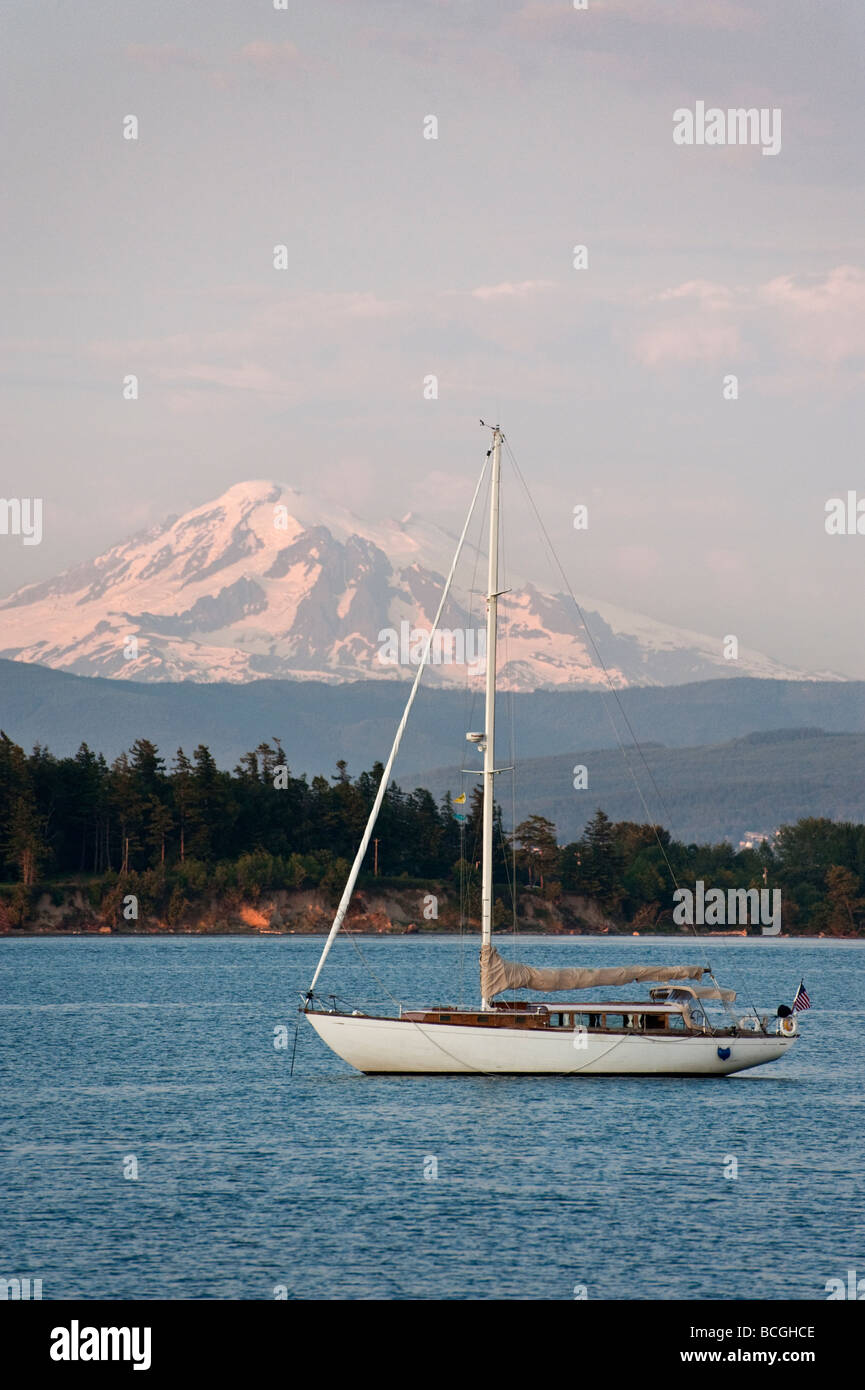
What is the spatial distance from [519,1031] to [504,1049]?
2.99 ft

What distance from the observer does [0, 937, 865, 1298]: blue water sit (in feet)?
132

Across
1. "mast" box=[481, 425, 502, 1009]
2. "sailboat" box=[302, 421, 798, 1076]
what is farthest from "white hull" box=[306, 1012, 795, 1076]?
"mast" box=[481, 425, 502, 1009]

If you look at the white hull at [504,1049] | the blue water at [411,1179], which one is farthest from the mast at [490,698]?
the blue water at [411,1179]

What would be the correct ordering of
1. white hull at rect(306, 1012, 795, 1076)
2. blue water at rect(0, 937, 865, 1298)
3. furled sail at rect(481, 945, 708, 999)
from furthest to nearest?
furled sail at rect(481, 945, 708, 999) < white hull at rect(306, 1012, 795, 1076) < blue water at rect(0, 937, 865, 1298)

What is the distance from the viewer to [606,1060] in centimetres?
6519

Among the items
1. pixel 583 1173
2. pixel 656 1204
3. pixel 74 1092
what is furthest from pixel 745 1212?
pixel 74 1092

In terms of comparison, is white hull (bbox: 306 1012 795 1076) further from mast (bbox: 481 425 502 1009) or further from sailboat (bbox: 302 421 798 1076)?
mast (bbox: 481 425 502 1009)

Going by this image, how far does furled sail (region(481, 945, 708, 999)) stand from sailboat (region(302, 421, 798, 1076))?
5cm

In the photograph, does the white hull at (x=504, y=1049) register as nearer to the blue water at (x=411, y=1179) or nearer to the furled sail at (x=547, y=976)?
the blue water at (x=411, y=1179)

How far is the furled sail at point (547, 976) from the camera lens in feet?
211

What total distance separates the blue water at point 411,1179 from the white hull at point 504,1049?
A: 113 cm

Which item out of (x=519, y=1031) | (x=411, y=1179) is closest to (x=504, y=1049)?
(x=519, y=1031)
